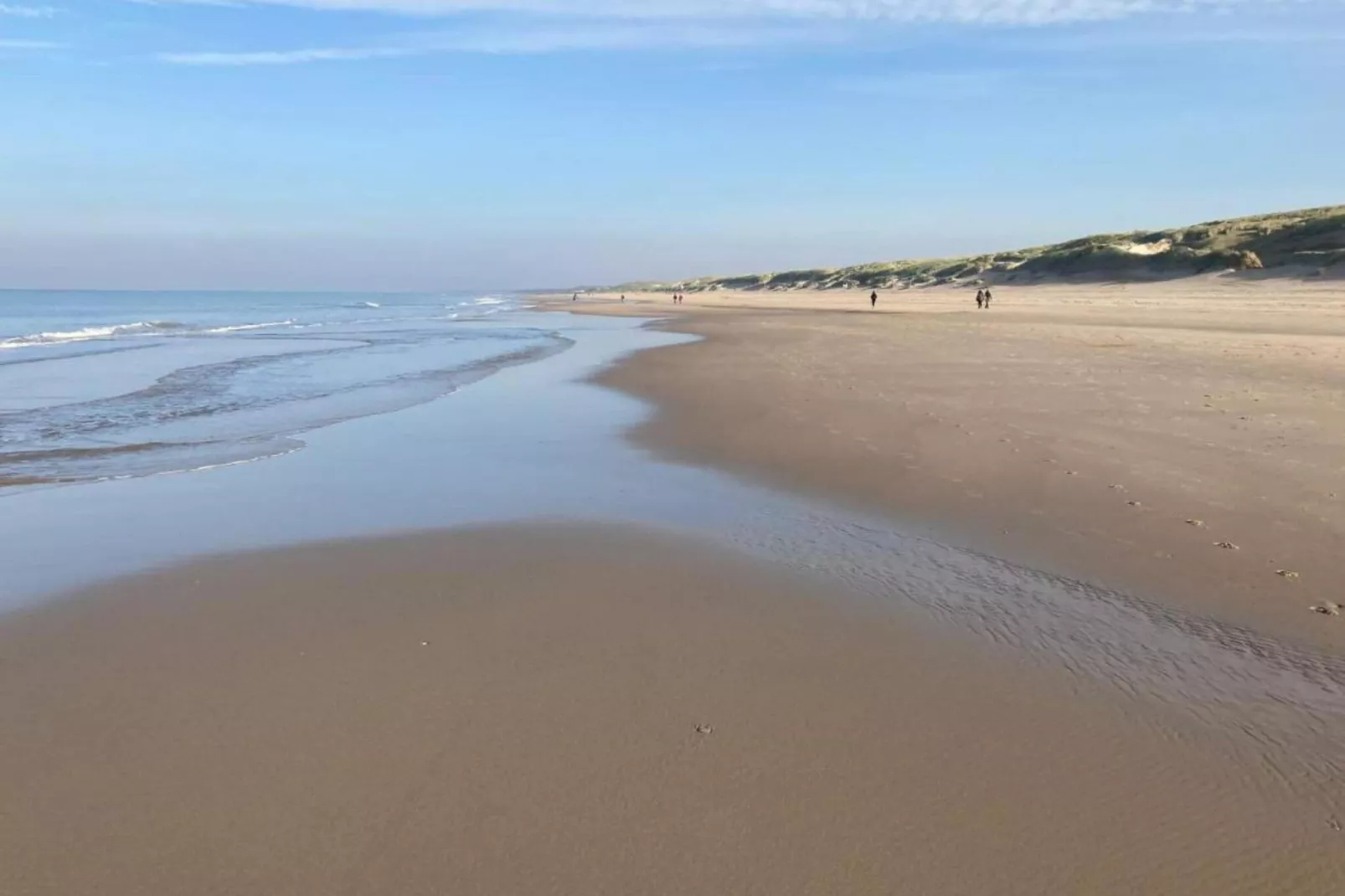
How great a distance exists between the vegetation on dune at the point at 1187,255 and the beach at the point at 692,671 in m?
39.3

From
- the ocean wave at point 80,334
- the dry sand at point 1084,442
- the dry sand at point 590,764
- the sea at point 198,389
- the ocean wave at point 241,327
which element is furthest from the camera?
the ocean wave at point 241,327

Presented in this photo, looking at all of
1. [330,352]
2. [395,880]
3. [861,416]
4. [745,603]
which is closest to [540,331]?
[330,352]

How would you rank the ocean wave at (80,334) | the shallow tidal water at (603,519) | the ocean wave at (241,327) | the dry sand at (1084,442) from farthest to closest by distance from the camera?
the ocean wave at (241,327) → the ocean wave at (80,334) → the dry sand at (1084,442) → the shallow tidal water at (603,519)

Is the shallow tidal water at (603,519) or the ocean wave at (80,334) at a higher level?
the shallow tidal water at (603,519)

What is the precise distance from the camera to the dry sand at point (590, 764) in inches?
115

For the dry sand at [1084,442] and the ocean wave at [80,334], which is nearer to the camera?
the dry sand at [1084,442]

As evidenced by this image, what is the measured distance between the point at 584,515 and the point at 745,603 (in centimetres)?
239

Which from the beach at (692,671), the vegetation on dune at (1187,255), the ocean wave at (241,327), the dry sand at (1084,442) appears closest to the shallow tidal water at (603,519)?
the beach at (692,671)

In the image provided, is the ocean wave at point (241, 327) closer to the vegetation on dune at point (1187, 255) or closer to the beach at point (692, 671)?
the beach at point (692, 671)

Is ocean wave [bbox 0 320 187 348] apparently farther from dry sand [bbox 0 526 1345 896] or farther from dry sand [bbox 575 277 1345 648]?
dry sand [bbox 0 526 1345 896]

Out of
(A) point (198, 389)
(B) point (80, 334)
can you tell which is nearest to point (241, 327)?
(B) point (80, 334)

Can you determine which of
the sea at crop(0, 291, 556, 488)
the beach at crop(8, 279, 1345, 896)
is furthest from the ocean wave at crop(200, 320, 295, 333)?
the beach at crop(8, 279, 1345, 896)

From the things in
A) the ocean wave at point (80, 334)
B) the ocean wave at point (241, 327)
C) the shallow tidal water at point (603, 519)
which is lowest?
the ocean wave at point (241, 327)

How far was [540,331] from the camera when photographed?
121ft
